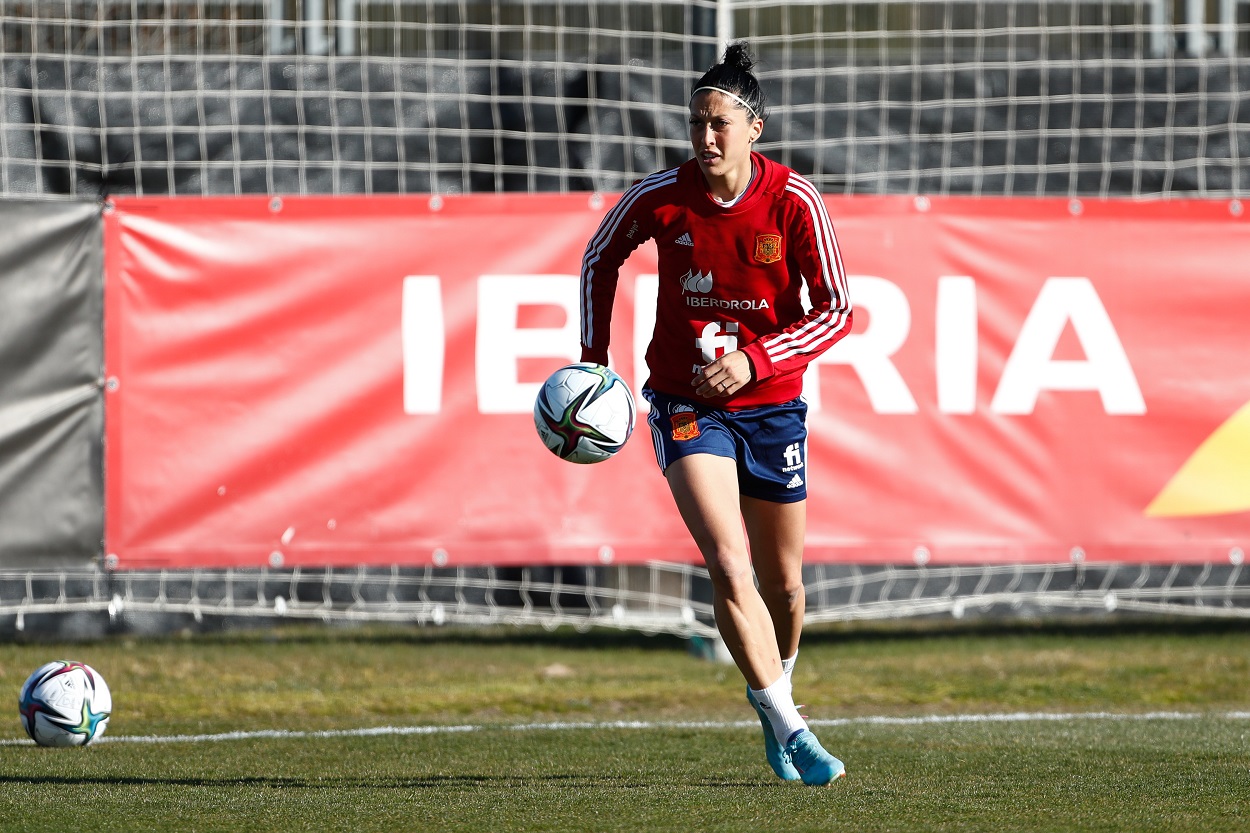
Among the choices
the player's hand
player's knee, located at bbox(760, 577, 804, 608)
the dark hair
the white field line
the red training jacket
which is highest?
the dark hair

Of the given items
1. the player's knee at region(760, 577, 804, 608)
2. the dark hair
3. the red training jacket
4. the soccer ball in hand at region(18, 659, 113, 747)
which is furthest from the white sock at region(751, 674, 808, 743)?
the soccer ball in hand at region(18, 659, 113, 747)

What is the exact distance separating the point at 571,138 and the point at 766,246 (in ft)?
14.6

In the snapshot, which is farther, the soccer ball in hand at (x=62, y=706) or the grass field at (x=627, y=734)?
the soccer ball in hand at (x=62, y=706)

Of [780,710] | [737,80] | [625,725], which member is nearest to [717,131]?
[737,80]

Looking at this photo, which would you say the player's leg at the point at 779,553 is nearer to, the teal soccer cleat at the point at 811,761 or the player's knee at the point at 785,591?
the player's knee at the point at 785,591

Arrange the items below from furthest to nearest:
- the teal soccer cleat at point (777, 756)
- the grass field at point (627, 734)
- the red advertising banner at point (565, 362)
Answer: the red advertising banner at point (565, 362) < the teal soccer cleat at point (777, 756) < the grass field at point (627, 734)

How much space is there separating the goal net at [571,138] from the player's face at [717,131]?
419cm

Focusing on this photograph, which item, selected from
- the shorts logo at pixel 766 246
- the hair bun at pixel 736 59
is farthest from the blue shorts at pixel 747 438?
the hair bun at pixel 736 59

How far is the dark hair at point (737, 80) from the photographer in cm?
534

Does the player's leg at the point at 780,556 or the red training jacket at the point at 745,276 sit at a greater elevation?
the red training jacket at the point at 745,276

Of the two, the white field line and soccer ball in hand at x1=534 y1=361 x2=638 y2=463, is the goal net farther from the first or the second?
soccer ball in hand at x1=534 y1=361 x2=638 y2=463

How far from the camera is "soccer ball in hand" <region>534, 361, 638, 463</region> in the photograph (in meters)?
5.42

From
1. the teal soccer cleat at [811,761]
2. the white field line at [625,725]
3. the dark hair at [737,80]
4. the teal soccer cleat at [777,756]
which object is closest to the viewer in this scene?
the teal soccer cleat at [811,761]

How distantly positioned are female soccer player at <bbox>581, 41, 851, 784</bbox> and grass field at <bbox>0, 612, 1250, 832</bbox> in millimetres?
724
